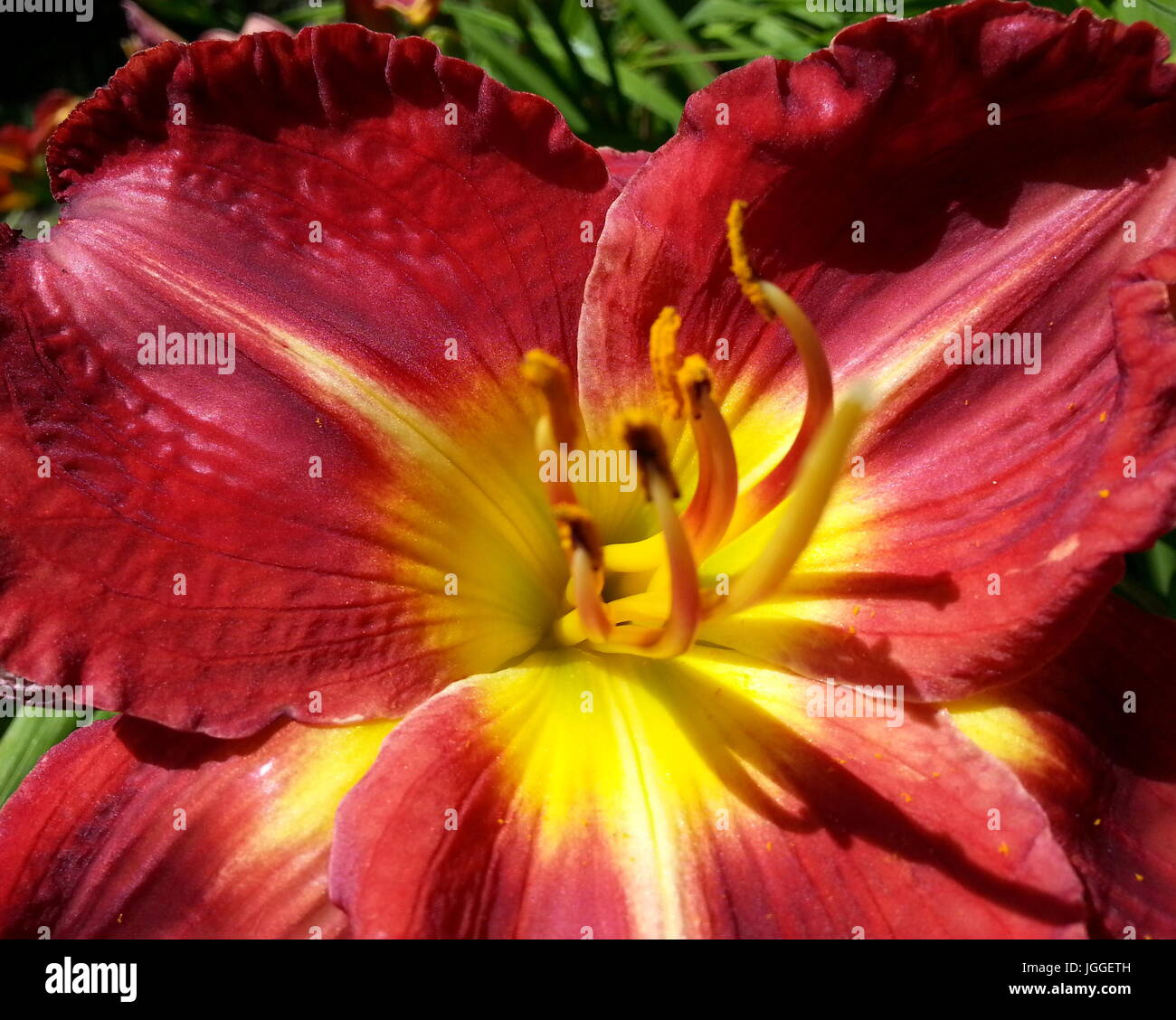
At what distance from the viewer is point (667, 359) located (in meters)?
1.06

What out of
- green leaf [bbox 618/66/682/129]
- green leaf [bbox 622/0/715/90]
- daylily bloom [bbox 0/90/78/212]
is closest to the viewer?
green leaf [bbox 618/66/682/129]

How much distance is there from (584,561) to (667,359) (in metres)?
0.23

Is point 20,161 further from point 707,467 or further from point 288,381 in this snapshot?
point 707,467

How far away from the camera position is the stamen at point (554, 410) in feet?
3.20

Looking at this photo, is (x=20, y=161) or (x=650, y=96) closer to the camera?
(x=650, y=96)

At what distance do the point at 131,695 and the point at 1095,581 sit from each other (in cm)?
92

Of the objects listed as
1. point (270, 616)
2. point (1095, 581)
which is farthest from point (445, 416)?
point (1095, 581)

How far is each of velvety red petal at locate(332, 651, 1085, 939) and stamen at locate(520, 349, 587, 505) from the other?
0.22 metres

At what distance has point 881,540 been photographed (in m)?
1.18

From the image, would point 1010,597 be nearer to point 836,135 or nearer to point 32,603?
point 836,135

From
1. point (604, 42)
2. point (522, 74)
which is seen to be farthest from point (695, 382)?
point (522, 74)

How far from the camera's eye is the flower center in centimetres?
97

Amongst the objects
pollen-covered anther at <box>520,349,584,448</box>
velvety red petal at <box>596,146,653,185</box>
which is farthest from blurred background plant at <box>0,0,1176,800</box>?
pollen-covered anther at <box>520,349,584,448</box>

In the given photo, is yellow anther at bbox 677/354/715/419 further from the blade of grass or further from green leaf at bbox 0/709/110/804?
the blade of grass
